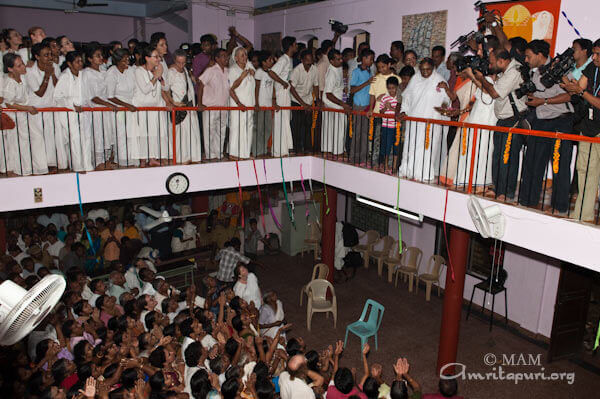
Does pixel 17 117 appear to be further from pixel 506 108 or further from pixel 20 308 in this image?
pixel 506 108

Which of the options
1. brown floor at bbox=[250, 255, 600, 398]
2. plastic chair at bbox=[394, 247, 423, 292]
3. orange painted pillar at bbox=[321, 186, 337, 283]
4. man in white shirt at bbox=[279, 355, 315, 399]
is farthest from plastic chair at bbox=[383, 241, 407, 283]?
man in white shirt at bbox=[279, 355, 315, 399]

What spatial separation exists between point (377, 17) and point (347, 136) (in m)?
Result: 2.96

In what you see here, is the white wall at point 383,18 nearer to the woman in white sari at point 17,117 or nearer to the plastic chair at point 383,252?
the plastic chair at point 383,252

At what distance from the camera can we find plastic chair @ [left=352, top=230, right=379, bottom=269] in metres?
12.0

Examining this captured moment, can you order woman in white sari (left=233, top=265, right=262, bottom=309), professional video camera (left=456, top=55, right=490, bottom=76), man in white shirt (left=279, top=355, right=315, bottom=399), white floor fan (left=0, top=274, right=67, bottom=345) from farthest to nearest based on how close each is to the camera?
woman in white sari (left=233, top=265, right=262, bottom=309) < professional video camera (left=456, top=55, right=490, bottom=76) < man in white shirt (left=279, top=355, right=315, bottom=399) < white floor fan (left=0, top=274, right=67, bottom=345)

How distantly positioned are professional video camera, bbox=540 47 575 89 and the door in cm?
412

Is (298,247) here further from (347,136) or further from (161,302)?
(161,302)

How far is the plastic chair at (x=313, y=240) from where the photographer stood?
41.3 ft

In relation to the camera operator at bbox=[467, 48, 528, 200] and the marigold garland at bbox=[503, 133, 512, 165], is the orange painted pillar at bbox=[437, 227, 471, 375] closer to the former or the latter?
the camera operator at bbox=[467, 48, 528, 200]

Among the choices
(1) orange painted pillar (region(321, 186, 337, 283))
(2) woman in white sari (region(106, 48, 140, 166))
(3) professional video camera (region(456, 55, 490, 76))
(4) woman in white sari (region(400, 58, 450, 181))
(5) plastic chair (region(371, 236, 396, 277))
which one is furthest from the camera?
(5) plastic chair (region(371, 236, 396, 277))

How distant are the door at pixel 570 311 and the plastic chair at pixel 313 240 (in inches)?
231

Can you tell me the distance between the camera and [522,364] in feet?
26.6

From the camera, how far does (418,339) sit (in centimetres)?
879

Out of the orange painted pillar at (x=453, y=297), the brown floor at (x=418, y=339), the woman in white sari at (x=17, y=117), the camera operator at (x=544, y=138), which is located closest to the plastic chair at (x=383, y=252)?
the brown floor at (x=418, y=339)
